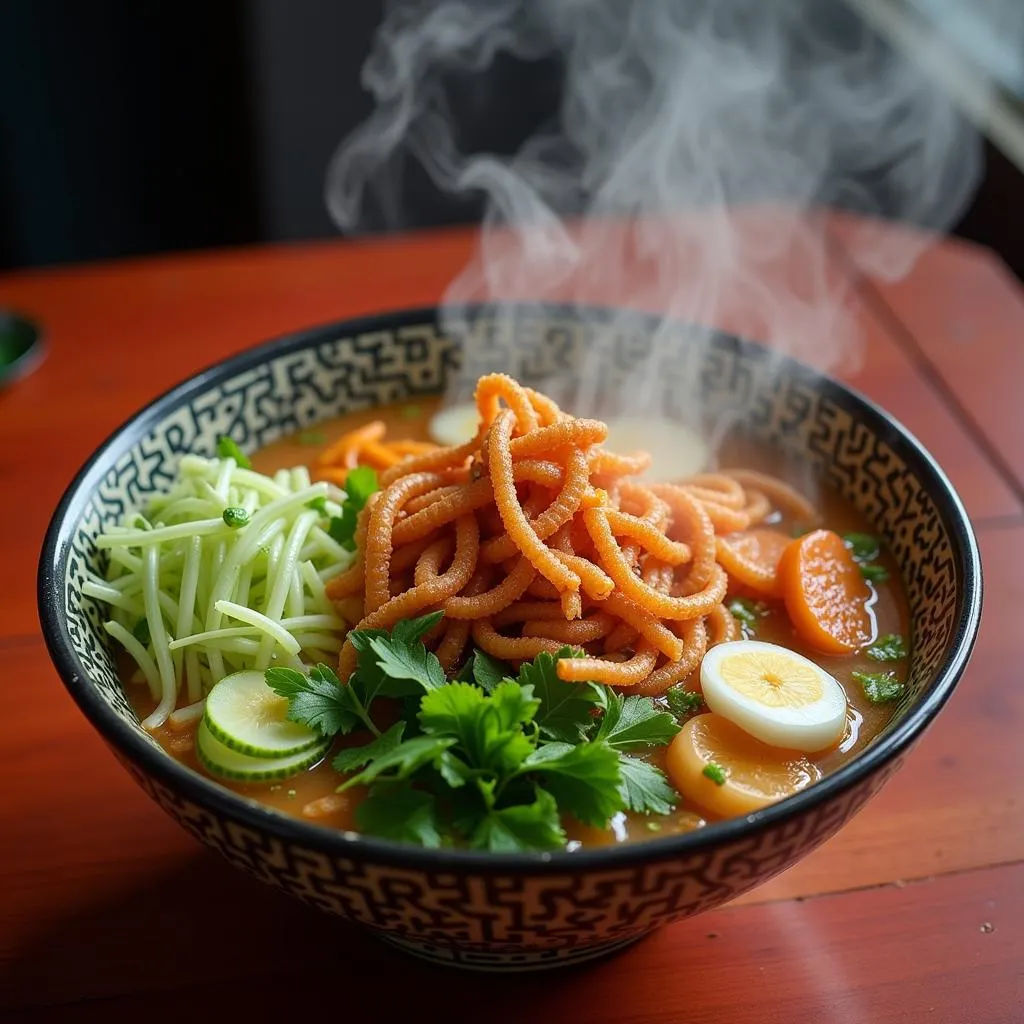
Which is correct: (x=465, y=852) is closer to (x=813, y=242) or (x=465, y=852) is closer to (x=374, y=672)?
(x=374, y=672)

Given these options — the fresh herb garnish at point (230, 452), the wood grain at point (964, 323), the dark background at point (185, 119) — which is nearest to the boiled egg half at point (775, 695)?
the fresh herb garnish at point (230, 452)

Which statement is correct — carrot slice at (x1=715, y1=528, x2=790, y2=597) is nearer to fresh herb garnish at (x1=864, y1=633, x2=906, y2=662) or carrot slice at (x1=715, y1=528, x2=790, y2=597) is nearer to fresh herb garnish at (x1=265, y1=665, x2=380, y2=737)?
fresh herb garnish at (x1=864, y1=633, x2=906, y2=662)

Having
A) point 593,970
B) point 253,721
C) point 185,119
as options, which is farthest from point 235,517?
point 185,119

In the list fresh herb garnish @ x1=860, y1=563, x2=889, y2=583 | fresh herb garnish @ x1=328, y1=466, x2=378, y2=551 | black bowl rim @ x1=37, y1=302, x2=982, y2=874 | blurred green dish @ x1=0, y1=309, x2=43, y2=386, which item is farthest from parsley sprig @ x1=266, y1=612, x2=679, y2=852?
blurred green dish @ x1=0, y1=309, x2=43, y2=386

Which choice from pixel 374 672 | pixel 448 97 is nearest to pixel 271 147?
pixel 448 97

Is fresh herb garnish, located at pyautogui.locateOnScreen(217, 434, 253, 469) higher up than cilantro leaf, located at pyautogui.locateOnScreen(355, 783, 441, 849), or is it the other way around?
fresh herb garnish, located at pyautogui.locateOnScreen(217, 434, 253, 469)

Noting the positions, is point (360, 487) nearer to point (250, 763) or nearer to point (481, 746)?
point (250, 763)
